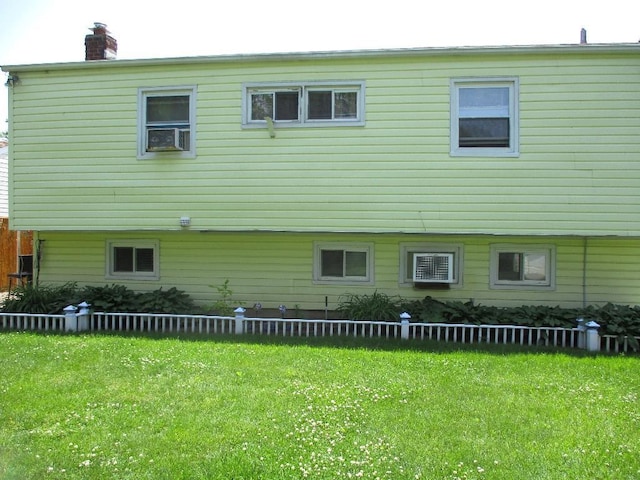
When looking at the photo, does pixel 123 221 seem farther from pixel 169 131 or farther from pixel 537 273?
pixel 537 273

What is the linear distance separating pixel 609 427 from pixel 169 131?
831 cm

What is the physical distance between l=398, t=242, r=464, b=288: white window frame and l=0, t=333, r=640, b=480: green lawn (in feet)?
7.96

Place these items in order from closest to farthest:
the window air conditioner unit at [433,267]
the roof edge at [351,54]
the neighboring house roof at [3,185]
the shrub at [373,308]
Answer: the roof edge at [351,54] → the shrub at [373,308] → the window air conditioner unit at [433,267] → the neighboring house roof at [3,185]

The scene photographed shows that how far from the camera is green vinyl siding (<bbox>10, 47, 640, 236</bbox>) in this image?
7.97m

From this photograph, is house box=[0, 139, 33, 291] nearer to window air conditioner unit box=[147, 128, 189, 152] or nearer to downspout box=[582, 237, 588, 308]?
window air conditioner unit box=[147, 128, 189, 152]

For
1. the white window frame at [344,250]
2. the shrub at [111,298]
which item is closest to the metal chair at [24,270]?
the shrub at [111,298]

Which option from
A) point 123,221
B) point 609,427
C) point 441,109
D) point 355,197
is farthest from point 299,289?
point 609,427

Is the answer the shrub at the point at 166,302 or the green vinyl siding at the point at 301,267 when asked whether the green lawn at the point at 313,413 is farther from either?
the green vinyl siding at the point at 301,267

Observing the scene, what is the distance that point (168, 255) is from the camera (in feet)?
32.1

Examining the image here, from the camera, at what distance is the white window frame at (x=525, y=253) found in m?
8.91

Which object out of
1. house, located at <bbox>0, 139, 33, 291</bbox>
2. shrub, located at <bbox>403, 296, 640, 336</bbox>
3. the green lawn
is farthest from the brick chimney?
shrub, located at <bbox>403, 296, 640, 336</bbox>

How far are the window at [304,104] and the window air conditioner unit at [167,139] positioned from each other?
4.30ft

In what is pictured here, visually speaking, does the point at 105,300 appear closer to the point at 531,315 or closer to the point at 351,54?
the point at 351,54

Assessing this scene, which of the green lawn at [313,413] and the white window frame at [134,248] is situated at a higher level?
the white window frame at [134,248]
